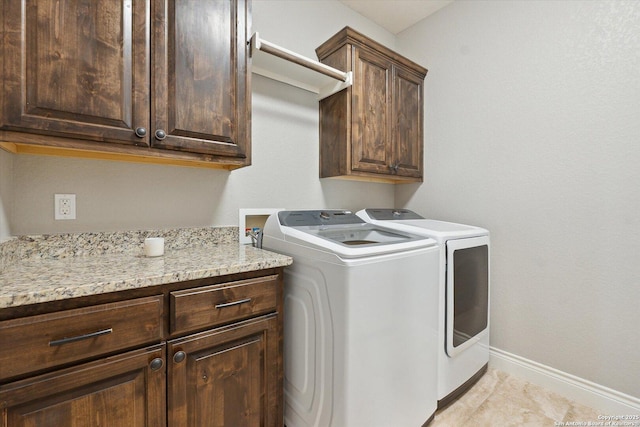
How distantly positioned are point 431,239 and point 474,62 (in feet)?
4.96

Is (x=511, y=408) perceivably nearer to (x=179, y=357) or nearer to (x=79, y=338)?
(x=179, y=357)

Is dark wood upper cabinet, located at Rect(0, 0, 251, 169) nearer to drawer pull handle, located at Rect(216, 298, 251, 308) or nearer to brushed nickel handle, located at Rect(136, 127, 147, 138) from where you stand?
brushed nickel handle, located at Rect(136, 127, 147, 138)

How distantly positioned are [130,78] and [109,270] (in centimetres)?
73

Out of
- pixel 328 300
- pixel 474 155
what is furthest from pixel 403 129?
pixel 328 300

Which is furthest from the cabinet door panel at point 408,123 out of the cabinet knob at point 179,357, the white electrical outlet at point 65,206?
the white electrical outlet at point 65,206

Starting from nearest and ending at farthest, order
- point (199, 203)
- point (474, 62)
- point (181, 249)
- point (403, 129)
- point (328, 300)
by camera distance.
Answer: point (328, 300)
point (181, 249)
point (199, 203)
point (474, 62)
point (403, 129)

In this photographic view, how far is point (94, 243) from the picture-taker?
131 cm

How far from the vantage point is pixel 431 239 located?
1522 mm

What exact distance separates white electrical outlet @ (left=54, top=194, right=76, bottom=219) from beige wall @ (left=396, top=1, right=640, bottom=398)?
2351 mm

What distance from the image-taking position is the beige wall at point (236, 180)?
48.9 inches

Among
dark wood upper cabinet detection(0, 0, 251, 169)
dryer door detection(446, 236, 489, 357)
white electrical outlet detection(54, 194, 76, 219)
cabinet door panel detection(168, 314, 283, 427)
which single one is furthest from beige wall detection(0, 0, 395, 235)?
dryer door detection(446, 236, 489, 357)

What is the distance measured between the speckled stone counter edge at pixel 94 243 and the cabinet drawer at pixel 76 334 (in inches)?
16.4

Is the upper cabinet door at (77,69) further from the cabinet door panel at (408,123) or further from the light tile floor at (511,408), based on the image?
the light tile floor at (511,408)

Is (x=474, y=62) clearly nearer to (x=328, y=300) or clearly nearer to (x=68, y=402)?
(x=328, y=300)
